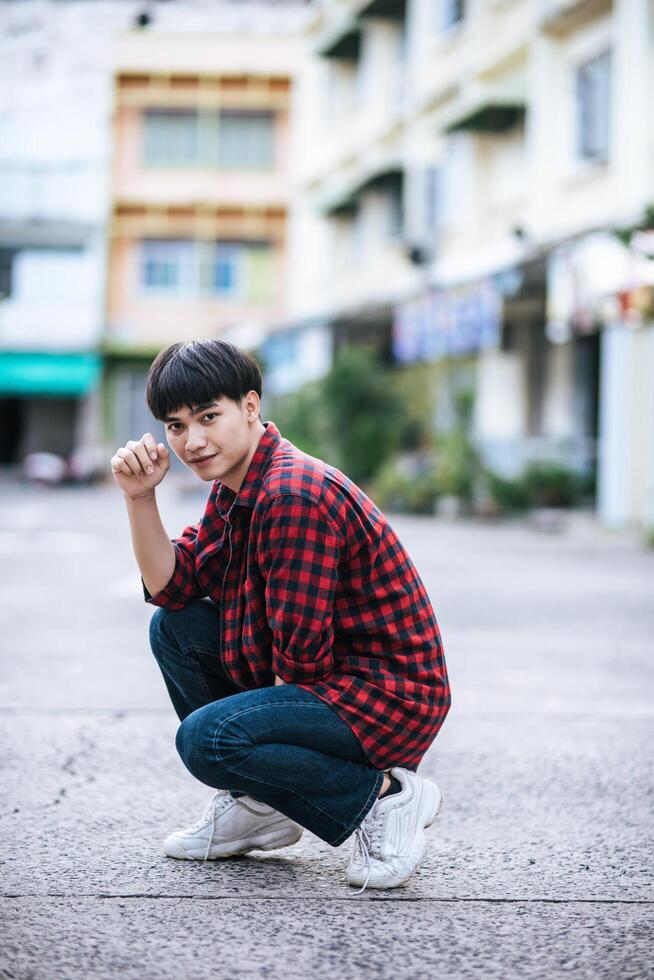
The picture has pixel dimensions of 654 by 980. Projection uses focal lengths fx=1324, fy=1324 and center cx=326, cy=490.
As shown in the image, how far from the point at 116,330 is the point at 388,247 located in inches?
476

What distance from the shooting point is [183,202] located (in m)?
36.0

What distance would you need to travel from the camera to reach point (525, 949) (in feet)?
8.89

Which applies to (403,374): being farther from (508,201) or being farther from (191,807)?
(191,807)

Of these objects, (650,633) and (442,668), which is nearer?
(442,668)

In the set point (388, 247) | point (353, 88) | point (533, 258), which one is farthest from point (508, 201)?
point (353, 88)

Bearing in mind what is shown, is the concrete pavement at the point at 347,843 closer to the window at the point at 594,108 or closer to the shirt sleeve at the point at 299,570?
the shirt sleeve at the point at 299,570

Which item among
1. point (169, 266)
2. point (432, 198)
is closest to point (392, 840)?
point (432, 198)

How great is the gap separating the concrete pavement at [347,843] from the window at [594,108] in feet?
37.3

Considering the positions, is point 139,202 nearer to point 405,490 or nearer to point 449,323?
point 449,323

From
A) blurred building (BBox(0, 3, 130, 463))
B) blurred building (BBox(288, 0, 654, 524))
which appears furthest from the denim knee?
blurred building (BBox(0, 3, 130, 463))

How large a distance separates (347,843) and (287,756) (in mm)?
633

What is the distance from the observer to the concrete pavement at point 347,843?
105 inches

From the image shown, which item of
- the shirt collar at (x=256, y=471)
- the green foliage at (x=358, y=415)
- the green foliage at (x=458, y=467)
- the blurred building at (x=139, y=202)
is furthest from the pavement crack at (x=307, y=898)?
the blurred building at (x=139, y=202)

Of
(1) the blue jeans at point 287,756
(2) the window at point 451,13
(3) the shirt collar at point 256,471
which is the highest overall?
(2) the window at point 451,13
